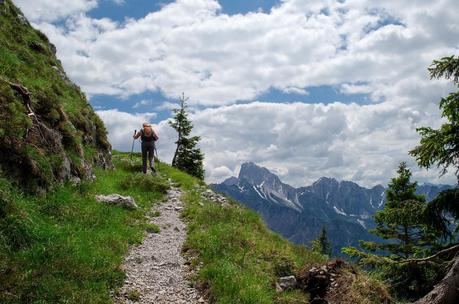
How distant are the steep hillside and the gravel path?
408 cm

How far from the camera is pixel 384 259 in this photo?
1266cm

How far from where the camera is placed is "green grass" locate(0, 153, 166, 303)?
28.5 ft

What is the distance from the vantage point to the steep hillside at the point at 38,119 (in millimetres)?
13305

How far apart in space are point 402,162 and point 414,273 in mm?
10453

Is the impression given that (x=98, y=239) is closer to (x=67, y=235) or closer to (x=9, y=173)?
(x=67, y=235)

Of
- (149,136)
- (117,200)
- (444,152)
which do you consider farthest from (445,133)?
(149,136)

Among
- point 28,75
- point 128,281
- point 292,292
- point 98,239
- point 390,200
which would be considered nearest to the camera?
point 128,281

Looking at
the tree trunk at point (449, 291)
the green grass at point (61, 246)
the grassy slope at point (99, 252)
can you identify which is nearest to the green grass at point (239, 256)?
the grassy slope at point (99, 252)

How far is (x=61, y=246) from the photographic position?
10719 mm

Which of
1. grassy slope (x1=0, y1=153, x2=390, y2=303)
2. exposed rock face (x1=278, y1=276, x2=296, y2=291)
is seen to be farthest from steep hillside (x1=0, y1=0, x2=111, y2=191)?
exposed rock face (x1=278, y1=276, x2=296, y2=291)

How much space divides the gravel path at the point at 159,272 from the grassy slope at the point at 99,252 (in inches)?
14.3

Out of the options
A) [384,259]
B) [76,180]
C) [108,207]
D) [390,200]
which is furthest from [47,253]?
[390,200]

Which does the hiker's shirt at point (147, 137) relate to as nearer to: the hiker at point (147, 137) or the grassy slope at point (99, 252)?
the hiker at point (147, 137)

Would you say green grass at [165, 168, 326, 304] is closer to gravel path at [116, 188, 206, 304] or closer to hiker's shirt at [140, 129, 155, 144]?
gravel path at [116, 188, 206, 304]
